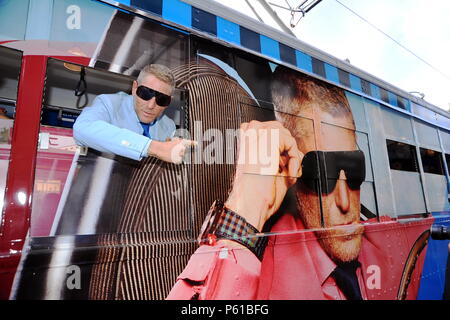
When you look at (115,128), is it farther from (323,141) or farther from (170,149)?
(323,141)

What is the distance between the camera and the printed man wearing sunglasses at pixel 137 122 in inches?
54.1

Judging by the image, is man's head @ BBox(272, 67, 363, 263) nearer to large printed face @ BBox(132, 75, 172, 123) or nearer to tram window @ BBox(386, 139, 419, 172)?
tram window @ BBox(386, 139, 419, 172)

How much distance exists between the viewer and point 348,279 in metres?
2.26

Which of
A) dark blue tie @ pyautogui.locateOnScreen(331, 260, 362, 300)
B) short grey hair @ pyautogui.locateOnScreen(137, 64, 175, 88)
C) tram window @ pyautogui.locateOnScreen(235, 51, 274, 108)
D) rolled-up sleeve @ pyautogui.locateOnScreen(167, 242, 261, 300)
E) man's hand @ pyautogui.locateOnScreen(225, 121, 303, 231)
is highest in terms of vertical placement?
tram window @ pyautogui.locateOnScreen(235, 51, 274, 108)

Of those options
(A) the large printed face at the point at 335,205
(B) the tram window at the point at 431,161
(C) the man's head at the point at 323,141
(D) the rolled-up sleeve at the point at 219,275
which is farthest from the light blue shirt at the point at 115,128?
(B) the tram window at the point at 431,161

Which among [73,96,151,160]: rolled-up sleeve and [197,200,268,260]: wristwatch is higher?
[73,96,151,160]: rolled-up sleeve

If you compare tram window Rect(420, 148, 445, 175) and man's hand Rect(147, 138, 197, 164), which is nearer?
man's hand Rect(147, 138, 197, 164)

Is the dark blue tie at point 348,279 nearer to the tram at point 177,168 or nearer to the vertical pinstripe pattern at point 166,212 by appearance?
the tram at point 177,168

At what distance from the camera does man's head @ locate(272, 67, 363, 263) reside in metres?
2.16

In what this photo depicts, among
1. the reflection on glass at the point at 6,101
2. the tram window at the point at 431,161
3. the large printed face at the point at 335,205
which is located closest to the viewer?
the reflection on glass at the point at 6,101

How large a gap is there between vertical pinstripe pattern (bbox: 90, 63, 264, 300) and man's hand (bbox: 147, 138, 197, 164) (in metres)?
0.03

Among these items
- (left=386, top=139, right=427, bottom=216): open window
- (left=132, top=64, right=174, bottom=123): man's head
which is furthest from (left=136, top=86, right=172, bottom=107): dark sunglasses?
(left=386, top=139, right=427, bottom=216): open window

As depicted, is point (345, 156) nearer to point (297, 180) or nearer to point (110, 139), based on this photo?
point (297, 180)

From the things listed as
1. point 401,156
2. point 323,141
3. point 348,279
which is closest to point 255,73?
point 323,141
